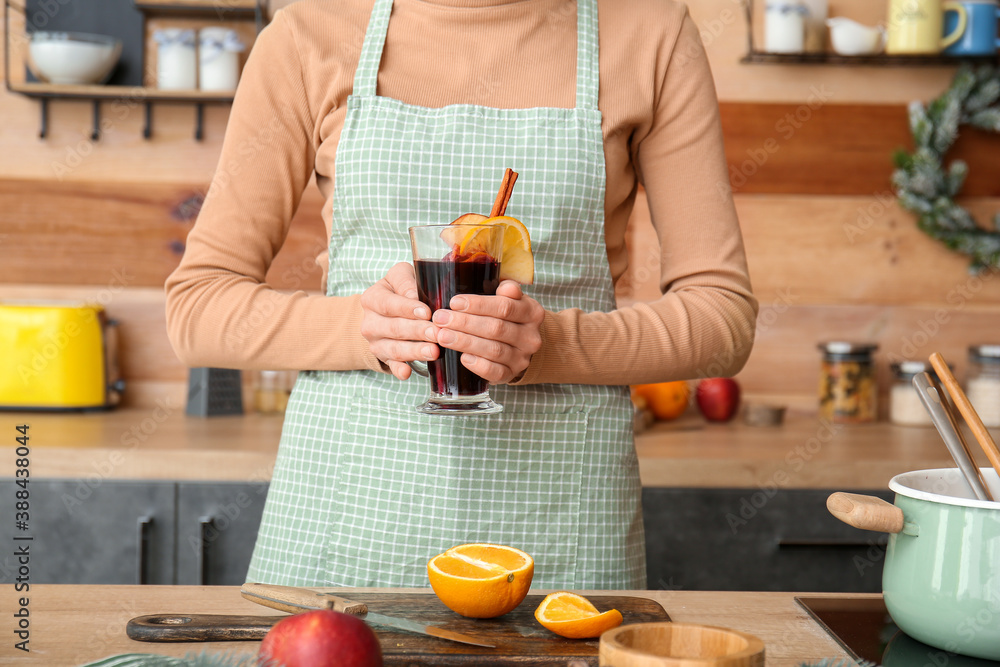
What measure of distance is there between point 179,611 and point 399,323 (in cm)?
30

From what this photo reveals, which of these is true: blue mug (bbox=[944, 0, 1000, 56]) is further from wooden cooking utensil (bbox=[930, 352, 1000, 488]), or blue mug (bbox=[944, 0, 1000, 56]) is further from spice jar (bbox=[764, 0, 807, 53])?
wooden cooking utensil (bbox=[930, 352, 1000, 488])

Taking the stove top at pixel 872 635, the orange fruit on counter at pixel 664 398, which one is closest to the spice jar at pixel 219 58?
the orange fruit on counter at pixel 664 398

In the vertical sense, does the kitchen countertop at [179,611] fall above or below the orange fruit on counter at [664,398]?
above

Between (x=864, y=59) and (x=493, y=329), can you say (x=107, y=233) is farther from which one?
(x=864, y=59)

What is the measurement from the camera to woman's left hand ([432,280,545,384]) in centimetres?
82

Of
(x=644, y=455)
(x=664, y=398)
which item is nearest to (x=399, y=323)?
(x=644, y=455)

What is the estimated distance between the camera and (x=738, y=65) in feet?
7.28

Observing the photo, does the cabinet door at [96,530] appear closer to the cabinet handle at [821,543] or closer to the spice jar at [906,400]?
the cabinet handle at [821,543]

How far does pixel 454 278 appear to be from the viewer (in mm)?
816

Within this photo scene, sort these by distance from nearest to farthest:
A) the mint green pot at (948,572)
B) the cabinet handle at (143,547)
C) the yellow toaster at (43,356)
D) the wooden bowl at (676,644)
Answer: the wooden bowl at (676,644) → the mint green pot at (948,572) → the cabinet handle at (143,547) → the yellow toaster at (43,356)

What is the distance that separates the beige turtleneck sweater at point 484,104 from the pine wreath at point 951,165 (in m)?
1.24

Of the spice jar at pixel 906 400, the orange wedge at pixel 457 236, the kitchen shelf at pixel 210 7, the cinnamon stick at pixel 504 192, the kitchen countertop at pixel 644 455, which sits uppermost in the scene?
the kitchen shelf at pixel 210 7

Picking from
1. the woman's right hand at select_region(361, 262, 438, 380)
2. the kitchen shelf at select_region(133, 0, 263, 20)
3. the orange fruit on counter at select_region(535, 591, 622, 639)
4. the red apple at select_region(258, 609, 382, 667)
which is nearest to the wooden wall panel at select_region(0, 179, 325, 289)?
the kitchen shelf at select_region(133, 0, 263, 20)

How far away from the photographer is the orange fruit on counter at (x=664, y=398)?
2074 mm
